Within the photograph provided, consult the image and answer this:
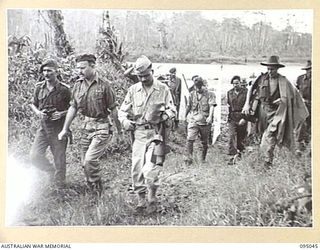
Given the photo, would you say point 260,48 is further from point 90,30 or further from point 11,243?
point 11,243

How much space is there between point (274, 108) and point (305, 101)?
7 cm

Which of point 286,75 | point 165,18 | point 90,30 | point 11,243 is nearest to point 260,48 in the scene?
point 286,75

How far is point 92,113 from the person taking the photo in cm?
121

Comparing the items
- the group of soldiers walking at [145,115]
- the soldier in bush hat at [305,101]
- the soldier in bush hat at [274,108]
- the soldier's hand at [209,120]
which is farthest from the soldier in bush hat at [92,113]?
the soldier in bush hat at [305,101]

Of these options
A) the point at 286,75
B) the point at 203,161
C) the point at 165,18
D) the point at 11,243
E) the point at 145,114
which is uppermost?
the point at 165,18

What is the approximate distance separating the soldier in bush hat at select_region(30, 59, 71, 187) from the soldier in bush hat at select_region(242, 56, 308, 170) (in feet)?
1.41

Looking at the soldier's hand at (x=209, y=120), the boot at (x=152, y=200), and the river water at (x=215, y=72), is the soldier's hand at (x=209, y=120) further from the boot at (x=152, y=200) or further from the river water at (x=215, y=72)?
the boot at (x=152, y=200)

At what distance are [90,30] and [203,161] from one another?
1.33ft

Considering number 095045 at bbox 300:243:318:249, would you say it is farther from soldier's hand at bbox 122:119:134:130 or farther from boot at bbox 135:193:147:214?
soldier's hand at bbox 122:119:134:130

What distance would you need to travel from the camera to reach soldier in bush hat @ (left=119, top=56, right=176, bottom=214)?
3.97 ft

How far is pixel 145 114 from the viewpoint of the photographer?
47.8 inches

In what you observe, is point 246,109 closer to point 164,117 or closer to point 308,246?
point 164,117

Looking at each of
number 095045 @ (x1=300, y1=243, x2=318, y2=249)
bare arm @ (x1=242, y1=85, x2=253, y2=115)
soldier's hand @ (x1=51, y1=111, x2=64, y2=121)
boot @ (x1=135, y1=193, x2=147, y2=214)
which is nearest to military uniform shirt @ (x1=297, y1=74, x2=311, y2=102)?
bare arm @ (x1=242, y1=85, x2=253, y2=115)

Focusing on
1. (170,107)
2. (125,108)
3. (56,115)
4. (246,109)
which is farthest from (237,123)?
(56,115)
